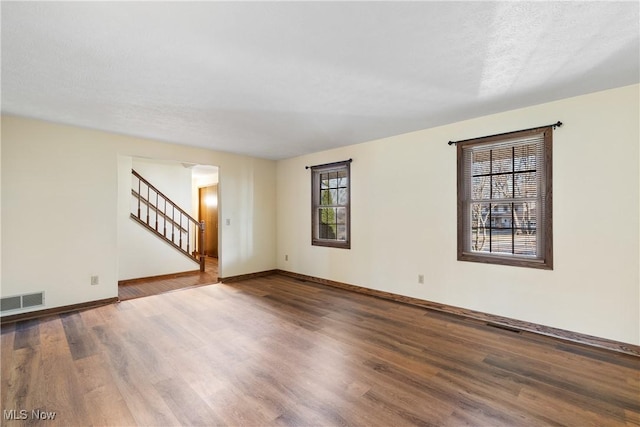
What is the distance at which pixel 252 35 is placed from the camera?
6.06ft

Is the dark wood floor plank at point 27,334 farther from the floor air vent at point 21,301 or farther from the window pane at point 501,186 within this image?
the window pane at point 501,186

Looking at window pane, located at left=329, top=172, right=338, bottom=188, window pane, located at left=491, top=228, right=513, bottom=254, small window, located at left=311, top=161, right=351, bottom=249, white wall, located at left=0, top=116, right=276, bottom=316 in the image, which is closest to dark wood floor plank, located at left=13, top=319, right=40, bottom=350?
white wall, located at left=0, top=116, right=276, bottom=316

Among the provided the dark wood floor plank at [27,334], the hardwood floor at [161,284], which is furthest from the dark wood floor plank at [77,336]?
the hardwood floor at [161,284]

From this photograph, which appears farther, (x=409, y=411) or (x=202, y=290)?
(x=202, y=290)

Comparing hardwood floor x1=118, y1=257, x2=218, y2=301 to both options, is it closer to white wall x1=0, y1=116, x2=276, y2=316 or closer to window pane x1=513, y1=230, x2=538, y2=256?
white wall x1=0, y1=116, x2=276, y2=316

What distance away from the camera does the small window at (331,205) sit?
498cm

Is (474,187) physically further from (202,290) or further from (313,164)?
(202,290)

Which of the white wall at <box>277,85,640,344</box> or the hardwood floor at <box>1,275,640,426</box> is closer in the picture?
the hardwood floor at <box>1,275,640,426</box>

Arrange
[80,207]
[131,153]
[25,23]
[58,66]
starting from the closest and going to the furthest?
1. [25,23]
2. [58,66]
3. [80,207]
4. [131,153]

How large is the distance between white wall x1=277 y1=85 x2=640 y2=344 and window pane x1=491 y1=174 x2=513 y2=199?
1.38 ft

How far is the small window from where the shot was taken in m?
4.98

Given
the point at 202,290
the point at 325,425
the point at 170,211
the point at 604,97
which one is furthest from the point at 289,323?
the point at 170,211

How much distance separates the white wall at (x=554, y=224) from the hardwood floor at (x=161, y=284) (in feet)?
8.46

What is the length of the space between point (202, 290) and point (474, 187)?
431cm
